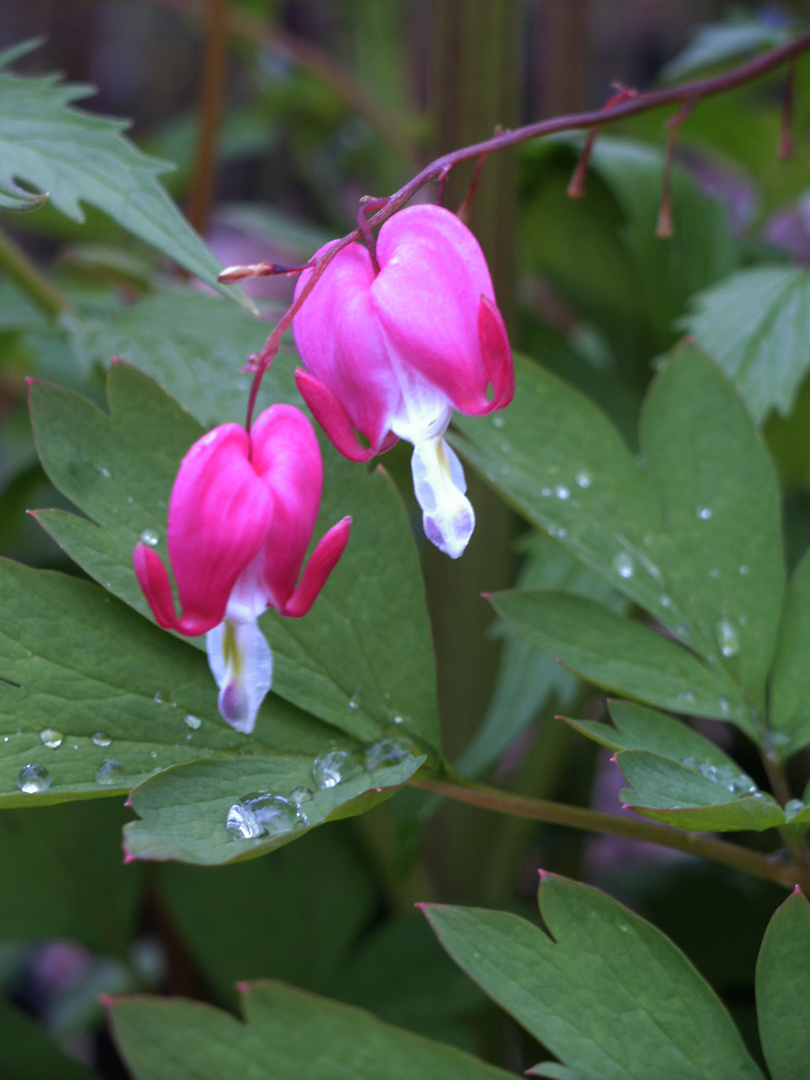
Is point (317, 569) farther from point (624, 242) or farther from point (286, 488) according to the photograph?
point (624, 242)

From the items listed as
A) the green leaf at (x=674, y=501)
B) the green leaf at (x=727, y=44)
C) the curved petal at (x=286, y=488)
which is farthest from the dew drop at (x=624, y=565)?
the green leaf at (x=727, y=44)

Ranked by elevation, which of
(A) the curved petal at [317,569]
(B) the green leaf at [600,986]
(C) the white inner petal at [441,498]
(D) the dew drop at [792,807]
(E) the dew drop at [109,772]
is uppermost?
(C) the white inner petal at [441,498]

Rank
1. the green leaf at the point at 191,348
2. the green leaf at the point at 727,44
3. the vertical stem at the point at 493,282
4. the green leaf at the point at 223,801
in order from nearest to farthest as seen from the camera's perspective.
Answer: the green leaf at the point at 223,801, the green leaf at the point at 191,348, the vertical stem at the point at 493,282, the green leaf at the point at 727,44

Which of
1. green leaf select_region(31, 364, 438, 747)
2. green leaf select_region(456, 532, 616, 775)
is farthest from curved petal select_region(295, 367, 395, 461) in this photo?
green leaf select_region(456, 532, 616, 775)

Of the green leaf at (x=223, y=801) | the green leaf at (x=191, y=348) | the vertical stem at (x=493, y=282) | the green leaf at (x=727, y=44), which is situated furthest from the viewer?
the green leaf at (x=727, y=44)

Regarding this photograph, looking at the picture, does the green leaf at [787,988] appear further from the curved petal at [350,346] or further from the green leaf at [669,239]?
the green leaf at [669,239]

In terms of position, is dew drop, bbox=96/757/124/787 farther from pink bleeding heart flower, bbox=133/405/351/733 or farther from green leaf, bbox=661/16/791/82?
green leaf, bbox=661/16/791/82

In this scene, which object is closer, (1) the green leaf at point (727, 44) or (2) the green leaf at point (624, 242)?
(2) the green leaf at point (624, 242)
